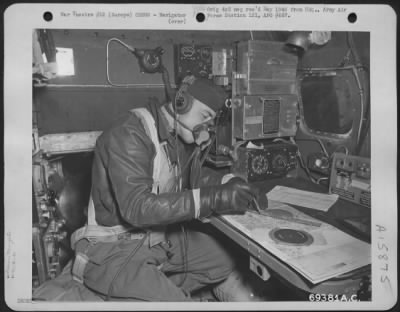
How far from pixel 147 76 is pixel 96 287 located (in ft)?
4.21

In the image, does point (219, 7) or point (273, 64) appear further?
point (273, 64)

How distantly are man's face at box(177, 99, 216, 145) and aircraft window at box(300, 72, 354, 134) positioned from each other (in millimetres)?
887

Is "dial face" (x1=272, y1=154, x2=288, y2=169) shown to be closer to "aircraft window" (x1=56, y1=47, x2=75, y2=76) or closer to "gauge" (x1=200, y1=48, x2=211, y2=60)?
"gauge" (x1=200, y1=48, x2=211, y2=60)

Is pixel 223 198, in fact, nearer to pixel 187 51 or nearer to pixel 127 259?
pixel 127 259

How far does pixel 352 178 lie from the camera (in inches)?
76.3

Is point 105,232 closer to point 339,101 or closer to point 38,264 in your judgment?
point 38,264

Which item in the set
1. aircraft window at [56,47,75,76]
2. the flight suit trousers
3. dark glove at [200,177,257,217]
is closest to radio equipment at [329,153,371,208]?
dark glove at [200,177,257,217]

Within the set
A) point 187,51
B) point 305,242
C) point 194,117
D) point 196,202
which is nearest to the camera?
point 305,242

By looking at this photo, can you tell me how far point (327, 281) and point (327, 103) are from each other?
1.43 m

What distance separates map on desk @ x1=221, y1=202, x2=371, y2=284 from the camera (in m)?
1.23

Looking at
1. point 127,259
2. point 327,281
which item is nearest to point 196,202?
point 127,259

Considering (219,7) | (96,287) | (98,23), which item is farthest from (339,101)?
(96,287)

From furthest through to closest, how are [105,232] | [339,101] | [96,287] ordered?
[339,101] → [105,232] → [96,287]

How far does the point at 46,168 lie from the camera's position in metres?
2.06
